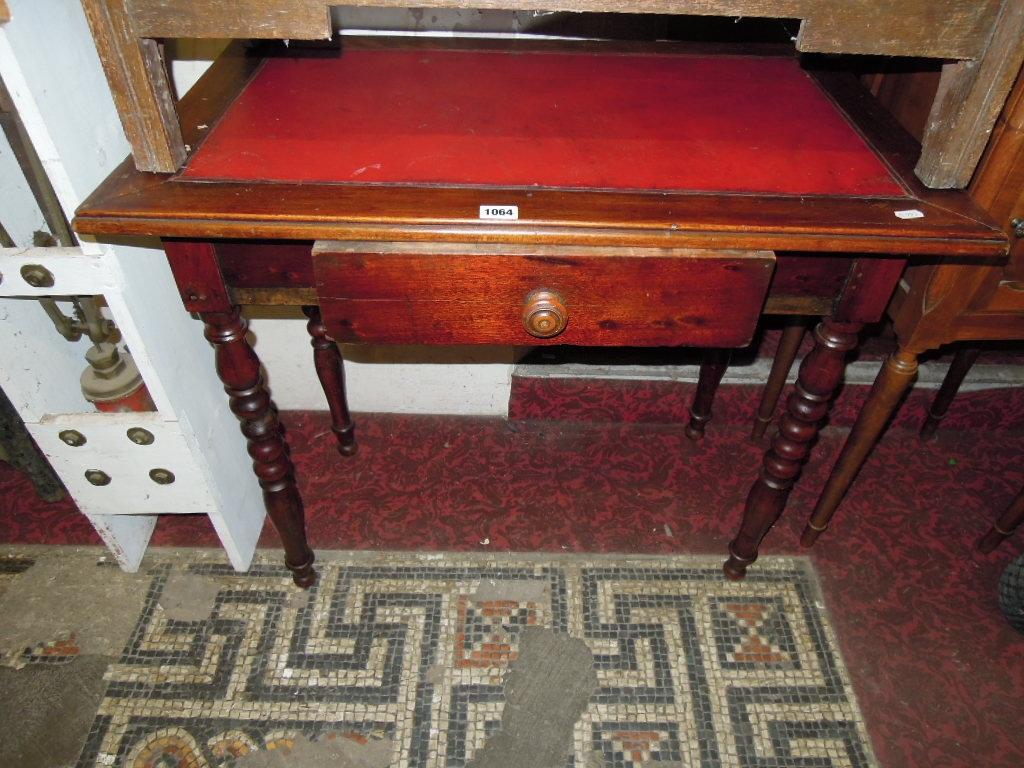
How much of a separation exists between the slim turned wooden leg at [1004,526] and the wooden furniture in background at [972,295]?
45 centimetres

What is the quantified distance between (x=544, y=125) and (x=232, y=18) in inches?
18.5

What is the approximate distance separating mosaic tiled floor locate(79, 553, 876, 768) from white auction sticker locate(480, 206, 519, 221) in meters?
0.95

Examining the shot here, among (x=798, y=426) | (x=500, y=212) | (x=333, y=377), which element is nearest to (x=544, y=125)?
(x=500, y=212)

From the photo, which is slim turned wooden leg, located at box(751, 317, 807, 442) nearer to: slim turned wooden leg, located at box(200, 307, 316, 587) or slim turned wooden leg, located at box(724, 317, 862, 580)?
slim turned wooden leg, located at box(724, 317, 862, 580)

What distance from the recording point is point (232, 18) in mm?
938

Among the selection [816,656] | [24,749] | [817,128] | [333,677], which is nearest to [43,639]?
[24,749]

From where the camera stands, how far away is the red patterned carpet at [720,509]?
1.51 metres

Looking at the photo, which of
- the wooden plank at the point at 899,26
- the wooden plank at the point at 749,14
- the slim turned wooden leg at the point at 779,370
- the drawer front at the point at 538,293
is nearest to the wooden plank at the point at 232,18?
the wooden plank at the point at 749,14

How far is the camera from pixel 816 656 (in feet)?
5.03

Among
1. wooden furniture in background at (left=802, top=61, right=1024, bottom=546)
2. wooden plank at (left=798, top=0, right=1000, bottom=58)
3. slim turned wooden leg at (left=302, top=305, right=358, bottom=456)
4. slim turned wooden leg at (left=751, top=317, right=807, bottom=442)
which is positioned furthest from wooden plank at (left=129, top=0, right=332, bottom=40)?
slim turned wooden leg at (left=751, top=317, right=807, bottom=442)

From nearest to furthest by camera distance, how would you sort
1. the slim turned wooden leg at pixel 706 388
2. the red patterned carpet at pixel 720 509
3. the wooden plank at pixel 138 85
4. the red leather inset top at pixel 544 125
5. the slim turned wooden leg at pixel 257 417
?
1. the wooden plank at pixel 138 85
2. the red leather inset top at pixel 544 125
3. the slim turned wooden leg at pixel 257 417
4. the red patterned carpet at pixel 720 509
5. the slim turned wooden leg at pixel 706 388

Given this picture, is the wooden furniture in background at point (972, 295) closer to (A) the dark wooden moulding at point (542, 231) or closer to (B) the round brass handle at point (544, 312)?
(A) the dark wooden moulding at point (542, 231)

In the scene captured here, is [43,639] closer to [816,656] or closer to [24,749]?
[24,749]

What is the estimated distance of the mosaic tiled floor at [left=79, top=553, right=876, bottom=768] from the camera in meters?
1.39
